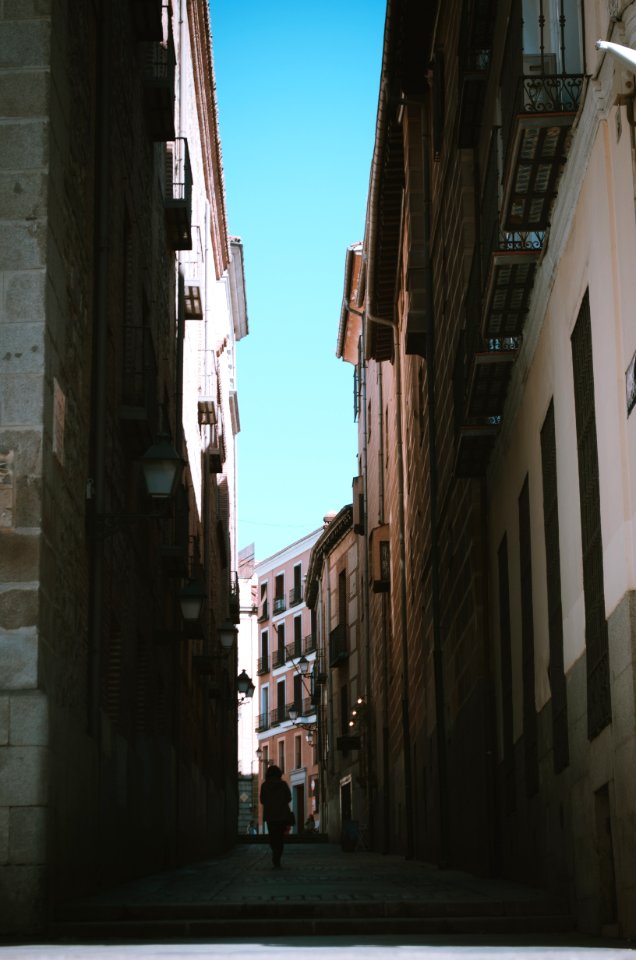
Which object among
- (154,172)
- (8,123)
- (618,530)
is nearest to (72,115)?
(8,123)

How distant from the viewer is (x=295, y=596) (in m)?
74.2

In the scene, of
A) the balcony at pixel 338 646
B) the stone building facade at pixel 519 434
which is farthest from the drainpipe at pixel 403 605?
the balcony at pixel 338 646

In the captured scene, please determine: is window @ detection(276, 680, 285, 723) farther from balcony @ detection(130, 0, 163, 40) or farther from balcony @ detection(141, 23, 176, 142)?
balcony @ detection(130, 0, 163, 40)

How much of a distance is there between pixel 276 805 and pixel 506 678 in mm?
6672

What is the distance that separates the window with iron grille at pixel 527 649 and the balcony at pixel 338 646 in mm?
39825

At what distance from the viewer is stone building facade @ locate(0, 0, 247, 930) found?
10172 mm

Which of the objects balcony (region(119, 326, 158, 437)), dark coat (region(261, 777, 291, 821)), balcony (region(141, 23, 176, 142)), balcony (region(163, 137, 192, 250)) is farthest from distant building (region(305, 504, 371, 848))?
balcony (region(119, 326, 158, 437))

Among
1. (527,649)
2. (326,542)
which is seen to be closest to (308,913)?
(527,649)

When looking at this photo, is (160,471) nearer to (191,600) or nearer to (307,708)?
(191,600)

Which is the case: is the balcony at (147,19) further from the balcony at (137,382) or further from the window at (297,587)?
the window at (297,587)

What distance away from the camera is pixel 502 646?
51.2 ft

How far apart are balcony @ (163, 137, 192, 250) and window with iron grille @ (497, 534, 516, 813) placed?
7.60 meters

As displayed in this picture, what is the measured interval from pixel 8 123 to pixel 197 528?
18.4 m

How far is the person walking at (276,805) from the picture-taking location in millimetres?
21078
